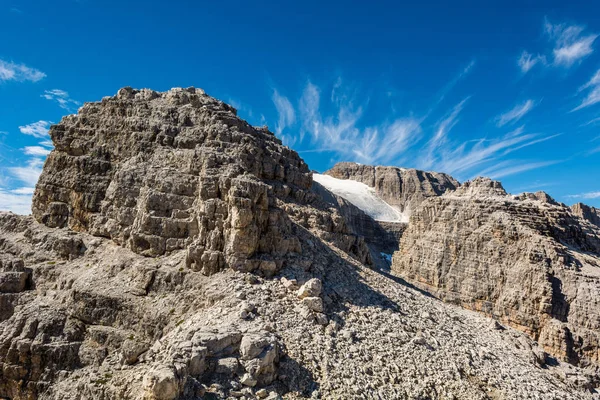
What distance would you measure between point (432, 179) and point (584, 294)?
323 ft

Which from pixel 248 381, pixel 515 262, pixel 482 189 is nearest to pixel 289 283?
pixel 248 381

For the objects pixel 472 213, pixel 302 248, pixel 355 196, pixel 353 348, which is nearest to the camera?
pixel 353 348

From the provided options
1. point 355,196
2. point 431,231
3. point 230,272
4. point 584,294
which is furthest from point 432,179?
point 230,272

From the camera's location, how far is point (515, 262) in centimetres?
4125

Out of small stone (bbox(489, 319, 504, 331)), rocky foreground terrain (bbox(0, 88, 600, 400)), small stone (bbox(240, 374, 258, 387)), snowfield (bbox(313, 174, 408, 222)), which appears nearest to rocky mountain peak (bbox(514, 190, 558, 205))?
rocky foreground terrain (bbox(0, 88, 600, 400))

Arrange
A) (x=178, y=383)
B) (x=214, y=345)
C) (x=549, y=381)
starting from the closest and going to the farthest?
1. (x=178, y=383)
2. (x=214, y=345)
3. (x=549, y=381)

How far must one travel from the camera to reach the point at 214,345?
49.9 ft

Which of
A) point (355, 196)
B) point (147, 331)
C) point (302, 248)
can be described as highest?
point (355, 196)

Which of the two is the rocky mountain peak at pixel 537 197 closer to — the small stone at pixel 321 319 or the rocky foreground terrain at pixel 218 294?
the rocky foreground terrain at pixel 218 294

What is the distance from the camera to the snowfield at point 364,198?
114625 millimetres

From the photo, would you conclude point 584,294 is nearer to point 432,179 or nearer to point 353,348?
point 353,348

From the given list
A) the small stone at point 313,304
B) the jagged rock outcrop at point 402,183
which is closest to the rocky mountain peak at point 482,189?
the small stone at point 313,304

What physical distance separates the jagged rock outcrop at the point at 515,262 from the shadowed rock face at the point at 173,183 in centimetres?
1561

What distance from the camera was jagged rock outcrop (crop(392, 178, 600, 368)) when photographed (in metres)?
34.7
